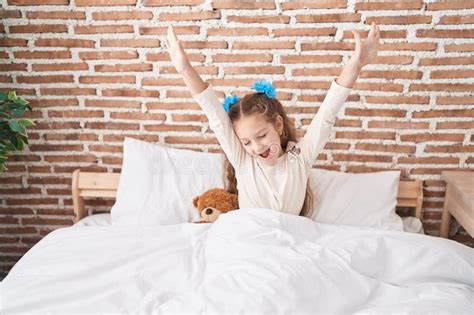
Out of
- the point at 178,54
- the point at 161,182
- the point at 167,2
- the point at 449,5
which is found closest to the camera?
the point at 178,54

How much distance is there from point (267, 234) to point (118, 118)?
1036mm

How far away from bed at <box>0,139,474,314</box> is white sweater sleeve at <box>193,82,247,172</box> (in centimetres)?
24

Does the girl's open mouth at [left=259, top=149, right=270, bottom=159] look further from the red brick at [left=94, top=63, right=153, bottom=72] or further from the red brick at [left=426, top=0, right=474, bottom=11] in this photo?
the red brick at [left=426, top=0, right=474, bottom=11]

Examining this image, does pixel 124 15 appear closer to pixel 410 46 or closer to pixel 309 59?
pixel 309 59

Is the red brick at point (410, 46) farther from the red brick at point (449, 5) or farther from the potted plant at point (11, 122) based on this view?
the potted plant at point (11, 122)

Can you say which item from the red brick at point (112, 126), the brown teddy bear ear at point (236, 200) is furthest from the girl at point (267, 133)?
the red brick at point (112, 126)

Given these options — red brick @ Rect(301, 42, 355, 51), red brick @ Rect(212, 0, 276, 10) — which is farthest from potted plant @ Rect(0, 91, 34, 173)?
red brick @ Rect(301, 42, 355, 51)

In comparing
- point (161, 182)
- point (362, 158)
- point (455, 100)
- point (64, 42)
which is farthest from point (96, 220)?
point (455, 100)

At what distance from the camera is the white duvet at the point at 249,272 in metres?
1.19

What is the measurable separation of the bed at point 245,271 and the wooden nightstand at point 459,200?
0.25 metres

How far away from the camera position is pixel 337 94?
1446 mm

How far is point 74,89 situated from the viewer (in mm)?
1986

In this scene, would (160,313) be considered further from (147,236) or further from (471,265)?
(471,265)

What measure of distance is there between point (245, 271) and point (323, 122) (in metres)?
0.61
